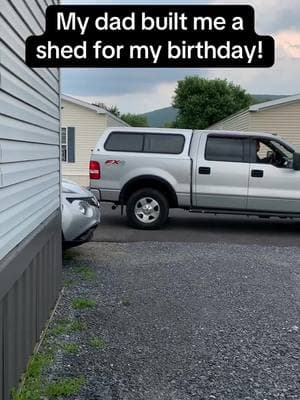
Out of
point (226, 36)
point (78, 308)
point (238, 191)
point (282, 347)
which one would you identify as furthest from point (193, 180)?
point (226, 36)

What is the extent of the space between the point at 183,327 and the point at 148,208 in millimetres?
6056

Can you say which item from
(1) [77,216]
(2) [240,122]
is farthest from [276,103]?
(1) [77,216]

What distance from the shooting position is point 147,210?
11.0 m

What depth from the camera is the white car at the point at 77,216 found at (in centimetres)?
718

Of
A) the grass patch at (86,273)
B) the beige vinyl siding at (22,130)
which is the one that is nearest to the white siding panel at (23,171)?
the beige vinyl siding at (22,130)

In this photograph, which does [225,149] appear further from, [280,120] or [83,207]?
[280,120]

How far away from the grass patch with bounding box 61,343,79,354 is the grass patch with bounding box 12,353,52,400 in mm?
165

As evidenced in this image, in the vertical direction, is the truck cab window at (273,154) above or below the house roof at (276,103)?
below

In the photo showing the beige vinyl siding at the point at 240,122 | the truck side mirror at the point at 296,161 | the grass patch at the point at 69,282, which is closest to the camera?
the grass patch at the point at 69,282

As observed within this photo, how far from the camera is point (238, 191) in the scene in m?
10.8

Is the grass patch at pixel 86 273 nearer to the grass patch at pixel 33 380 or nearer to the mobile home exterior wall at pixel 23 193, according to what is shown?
the mobile home exterior wall at pixel 23 193

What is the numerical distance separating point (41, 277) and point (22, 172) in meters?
1.17

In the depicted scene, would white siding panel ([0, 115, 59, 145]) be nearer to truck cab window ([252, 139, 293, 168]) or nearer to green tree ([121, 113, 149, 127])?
truck cab window ([252, 139, 293, 168])

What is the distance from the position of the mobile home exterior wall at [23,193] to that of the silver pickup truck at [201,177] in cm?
577
